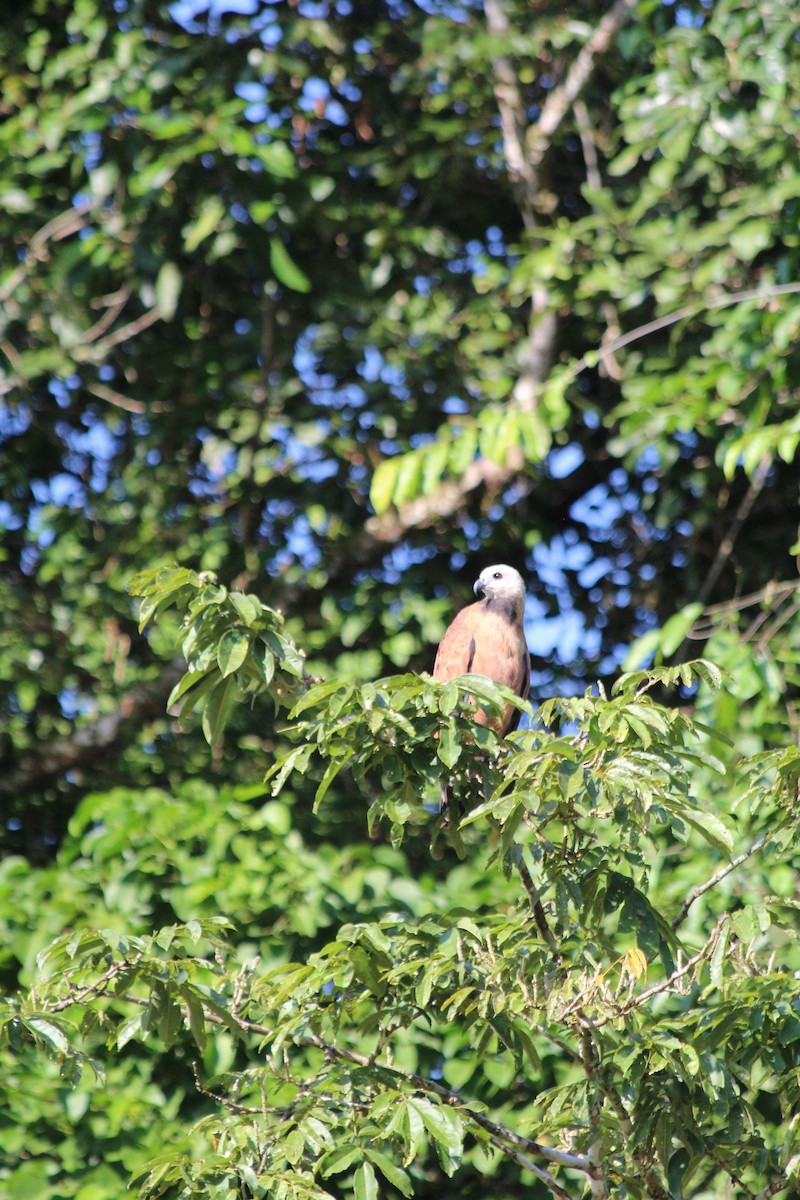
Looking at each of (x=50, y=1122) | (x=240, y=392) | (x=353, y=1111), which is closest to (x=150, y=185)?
(x=240, y=392)

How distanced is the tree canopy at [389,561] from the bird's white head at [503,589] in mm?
363

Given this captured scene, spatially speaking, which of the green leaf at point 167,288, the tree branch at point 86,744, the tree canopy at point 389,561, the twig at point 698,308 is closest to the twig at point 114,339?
the tree canopy at point 389,561

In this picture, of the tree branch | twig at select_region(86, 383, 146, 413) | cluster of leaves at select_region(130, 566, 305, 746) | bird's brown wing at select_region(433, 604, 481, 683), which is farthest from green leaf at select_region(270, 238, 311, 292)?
cluster of leaves at select_region(130, 566, 305, 746)

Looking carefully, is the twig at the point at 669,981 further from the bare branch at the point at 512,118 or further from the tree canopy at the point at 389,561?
the bare branch at the point at 512,118

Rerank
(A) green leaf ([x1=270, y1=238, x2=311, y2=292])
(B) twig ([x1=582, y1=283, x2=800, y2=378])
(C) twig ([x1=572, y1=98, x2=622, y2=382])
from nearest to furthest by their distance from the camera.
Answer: (B) twig ([x1=582, y1=283, x2=800, y2=378])
(A) green leaf ([x1=270, y1=238, x2=311, y2=292])
(C) twig ([x1=572, y1=98, x2=622, y2=382])

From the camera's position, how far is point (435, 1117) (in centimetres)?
215

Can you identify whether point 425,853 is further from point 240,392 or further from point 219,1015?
point 219,1015

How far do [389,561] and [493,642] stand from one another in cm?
196

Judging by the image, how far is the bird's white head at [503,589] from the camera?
3834mm

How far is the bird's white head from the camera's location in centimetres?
383

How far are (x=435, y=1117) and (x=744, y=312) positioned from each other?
120 inches

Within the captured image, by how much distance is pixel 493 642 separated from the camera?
3717 millimetres

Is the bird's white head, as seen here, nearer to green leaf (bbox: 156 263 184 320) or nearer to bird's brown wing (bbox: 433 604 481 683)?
bird's brown wing (bbox: 433 604 481 683)

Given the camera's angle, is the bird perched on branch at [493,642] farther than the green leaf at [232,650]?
Yes
